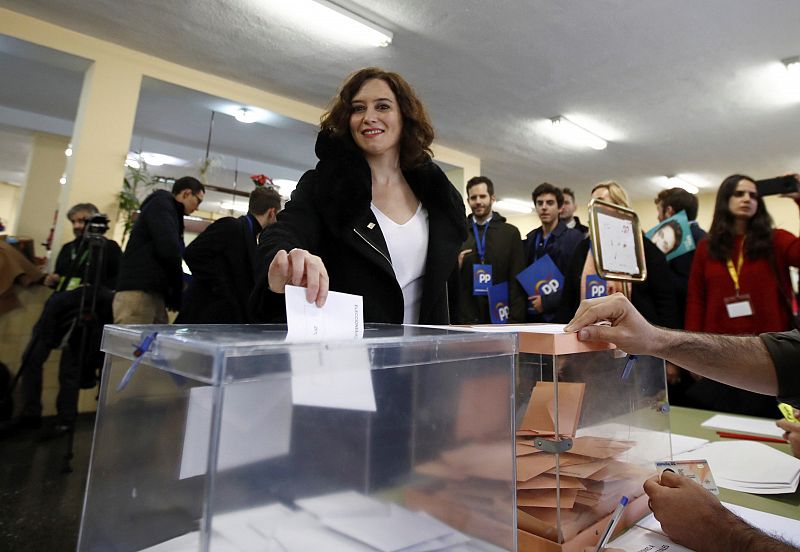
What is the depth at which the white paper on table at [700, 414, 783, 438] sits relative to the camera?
1062 mm

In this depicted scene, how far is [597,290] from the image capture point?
1430 millimetres

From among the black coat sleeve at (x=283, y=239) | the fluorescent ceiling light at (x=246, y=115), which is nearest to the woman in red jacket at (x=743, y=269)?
the black coat sleeve at (x=283, y=239)

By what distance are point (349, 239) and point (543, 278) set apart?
1.64m

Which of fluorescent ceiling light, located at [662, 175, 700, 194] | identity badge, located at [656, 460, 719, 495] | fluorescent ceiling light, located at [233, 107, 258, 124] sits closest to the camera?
identity badge, located at [656, 460, 719, 495]

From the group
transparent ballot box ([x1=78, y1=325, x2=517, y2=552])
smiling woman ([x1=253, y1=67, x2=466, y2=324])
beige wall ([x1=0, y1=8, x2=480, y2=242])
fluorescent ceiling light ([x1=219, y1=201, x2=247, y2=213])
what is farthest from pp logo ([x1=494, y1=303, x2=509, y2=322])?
fluorescent ceiling light ([x1=219, y1=201, x2=247, y2=213])

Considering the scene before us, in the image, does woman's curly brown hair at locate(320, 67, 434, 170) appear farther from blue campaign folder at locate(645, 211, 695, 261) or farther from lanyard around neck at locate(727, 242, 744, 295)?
blue campaign folder at locate(645, 211, 695, 261)

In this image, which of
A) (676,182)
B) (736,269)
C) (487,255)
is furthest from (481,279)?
(676,182)

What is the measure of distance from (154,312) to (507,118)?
341 centimetres

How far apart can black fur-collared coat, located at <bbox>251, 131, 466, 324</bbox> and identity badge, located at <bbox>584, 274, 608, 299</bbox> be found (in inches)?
27.3

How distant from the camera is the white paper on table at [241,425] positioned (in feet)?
0.96

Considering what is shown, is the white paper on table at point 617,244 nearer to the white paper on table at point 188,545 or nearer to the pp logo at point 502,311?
the white paper on table at point 188,545

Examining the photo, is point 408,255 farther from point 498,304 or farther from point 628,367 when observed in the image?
point 498,304

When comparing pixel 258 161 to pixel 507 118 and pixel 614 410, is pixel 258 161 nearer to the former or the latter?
pixel 507 118

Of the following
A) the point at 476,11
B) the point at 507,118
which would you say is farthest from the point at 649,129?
the point at 476,11
